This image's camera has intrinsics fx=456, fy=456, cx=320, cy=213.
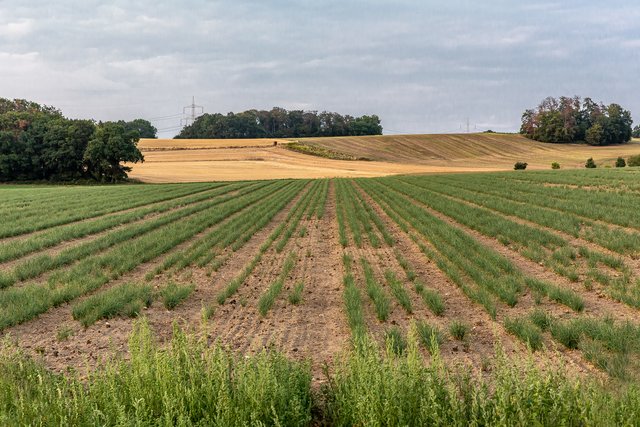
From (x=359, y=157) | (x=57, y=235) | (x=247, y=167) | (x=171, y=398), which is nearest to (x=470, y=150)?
(x=359, y=157)

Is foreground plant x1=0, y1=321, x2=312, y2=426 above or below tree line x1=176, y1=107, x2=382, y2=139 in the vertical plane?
below

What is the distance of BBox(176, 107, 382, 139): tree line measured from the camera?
13700 cm

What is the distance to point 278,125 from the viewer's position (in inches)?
6019

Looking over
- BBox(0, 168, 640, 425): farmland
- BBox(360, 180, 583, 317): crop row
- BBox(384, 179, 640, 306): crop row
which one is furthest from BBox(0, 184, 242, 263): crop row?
BBox(384, 179, 640, 306): crop row

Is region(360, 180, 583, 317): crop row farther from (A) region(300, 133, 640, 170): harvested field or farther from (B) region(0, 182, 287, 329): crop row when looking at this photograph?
(A) region(300, 133, 640, 170): harvested field

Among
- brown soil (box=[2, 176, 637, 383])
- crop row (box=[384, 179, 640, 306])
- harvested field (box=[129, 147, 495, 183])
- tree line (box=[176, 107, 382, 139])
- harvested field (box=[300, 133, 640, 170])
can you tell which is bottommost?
brown soil (box=[2, 176, 637, 383])

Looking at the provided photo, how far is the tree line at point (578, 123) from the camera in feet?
366

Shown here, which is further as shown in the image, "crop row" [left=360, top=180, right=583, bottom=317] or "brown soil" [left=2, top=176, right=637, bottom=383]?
Result: "crop row" [left=360, top=180, right=583, bottom=317]

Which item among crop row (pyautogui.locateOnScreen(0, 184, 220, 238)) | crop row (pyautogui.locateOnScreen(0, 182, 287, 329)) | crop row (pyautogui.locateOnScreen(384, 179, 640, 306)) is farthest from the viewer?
crop row (pyautogui.locateOnScreen(0, 184, 220, 238))

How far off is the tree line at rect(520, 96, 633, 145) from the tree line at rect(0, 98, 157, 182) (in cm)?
9865

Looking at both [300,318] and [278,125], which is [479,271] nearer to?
[300,318]

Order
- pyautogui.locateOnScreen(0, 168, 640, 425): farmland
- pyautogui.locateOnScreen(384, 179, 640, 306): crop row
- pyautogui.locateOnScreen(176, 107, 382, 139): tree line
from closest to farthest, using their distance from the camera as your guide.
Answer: pyautogui.locateOnScreen(0, 168, 640, 425): farmland → pyautogui.locateOnScreen(384, 179, 640, 306): crop row → pyautogui.locateOnScreen(176, 107, 382, 139): tree line

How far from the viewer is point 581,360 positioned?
591 cm

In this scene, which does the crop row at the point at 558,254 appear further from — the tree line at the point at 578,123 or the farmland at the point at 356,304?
the tree line at the point at 578,123
